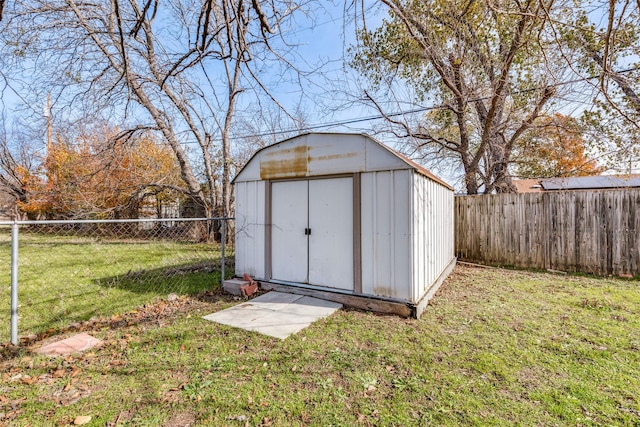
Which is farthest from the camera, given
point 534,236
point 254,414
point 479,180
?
point 479,180

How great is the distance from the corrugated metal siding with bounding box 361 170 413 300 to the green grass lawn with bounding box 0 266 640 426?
1.49 feet

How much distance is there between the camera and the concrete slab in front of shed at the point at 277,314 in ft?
11.8

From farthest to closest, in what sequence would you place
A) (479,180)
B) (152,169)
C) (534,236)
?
(152,169) < (479,180) < (534,236)

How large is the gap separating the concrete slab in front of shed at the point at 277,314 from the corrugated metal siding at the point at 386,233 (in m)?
0.71

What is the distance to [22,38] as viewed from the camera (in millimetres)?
3406

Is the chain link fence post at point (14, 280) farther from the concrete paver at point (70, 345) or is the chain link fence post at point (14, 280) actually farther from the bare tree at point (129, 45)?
the bare tree at point (129, 45)

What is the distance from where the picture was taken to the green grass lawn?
6.90ft

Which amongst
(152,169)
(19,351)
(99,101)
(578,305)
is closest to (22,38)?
(99,101)

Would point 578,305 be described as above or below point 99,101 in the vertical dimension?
below

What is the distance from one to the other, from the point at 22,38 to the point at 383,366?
5.07 metres

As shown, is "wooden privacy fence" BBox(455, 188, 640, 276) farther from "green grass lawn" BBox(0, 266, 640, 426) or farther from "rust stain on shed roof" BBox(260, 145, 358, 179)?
"rust stain on shed roof" BBox(260, 145, 358, 179)

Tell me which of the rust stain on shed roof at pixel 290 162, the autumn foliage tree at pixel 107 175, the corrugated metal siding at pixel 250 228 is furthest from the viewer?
the autumn foliage tree at pixel 107 175

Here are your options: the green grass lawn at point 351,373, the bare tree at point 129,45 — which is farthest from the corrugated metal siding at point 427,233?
Answer: the bare tree at point 129,45

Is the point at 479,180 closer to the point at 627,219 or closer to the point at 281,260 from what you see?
the point at 627,219
